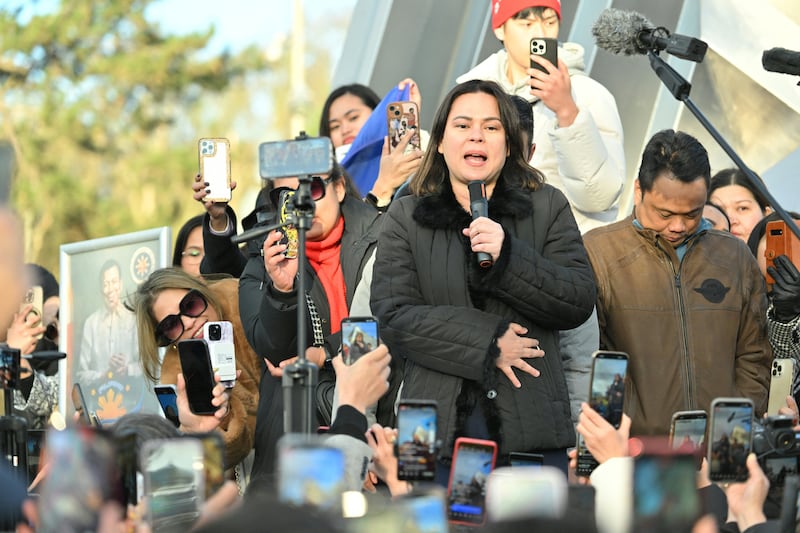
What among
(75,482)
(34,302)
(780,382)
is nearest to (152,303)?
(34,302)

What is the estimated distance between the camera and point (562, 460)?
4.76 meters

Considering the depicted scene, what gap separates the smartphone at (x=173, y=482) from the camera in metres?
3.44

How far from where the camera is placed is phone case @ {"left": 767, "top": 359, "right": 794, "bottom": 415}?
5.41m

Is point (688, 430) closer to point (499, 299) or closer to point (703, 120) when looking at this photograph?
point (499, 299)

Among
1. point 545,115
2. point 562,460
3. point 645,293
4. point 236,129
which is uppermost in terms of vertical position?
point 236,129

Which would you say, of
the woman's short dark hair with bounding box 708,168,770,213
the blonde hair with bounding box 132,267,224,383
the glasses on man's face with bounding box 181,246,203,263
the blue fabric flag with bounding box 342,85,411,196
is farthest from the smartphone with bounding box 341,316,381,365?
the woman's short dark hair with bounding box 708,168,770,213

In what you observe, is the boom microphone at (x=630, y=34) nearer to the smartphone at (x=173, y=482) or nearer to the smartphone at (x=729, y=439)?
the smartphone at (x=729, y=439)

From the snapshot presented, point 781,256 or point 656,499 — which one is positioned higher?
point 781,256

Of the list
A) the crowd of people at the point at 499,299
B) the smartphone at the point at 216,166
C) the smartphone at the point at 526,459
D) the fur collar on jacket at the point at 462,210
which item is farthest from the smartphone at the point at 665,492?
the smartphone at the point at 216,166

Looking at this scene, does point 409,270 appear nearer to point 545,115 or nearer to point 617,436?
point 617,436

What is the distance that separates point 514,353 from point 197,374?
113 centimetres

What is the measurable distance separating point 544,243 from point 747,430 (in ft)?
3.54

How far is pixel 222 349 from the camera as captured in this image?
17.7ft

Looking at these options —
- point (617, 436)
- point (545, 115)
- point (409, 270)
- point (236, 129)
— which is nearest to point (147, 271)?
point (545, 115)
